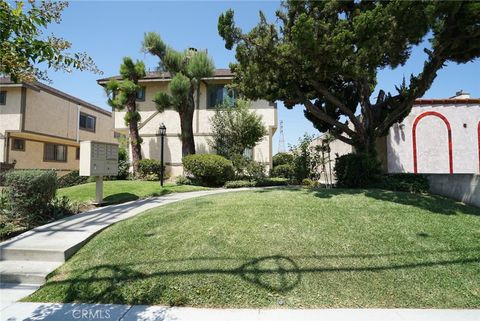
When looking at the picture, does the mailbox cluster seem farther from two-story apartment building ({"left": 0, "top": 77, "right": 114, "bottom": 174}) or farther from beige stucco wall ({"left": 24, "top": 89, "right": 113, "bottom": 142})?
beige stucco wall ({"left": 24, "top": 89, "right": 113, "bottom": 142})

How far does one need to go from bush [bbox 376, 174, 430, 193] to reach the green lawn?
7.43 metres

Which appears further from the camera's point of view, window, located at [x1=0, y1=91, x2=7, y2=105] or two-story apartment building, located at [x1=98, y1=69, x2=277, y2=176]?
window, located at [x1=0, y1=91, x2=7, y2=105]

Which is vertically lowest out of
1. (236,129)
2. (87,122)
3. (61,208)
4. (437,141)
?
Answer: (61,208)

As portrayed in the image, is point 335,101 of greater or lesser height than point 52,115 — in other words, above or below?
below

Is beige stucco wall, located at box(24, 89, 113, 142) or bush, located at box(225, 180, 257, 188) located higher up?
beige stucco wall, located at box(24, 89, 113, 142)

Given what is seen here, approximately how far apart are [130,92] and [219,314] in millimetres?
14016

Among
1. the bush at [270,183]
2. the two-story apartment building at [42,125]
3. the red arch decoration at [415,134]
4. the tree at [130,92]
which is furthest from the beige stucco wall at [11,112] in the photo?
the red arch decoration at [415,134]

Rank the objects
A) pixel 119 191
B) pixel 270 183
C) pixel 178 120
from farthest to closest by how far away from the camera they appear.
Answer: pixel 178 120 → pixel 270 183 → pixel 119 191

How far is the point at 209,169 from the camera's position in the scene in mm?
13586

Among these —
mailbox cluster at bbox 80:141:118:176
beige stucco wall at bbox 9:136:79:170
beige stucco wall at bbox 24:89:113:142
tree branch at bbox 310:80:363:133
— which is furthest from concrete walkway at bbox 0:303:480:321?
beige stucco wall at bbox 9:136:79:170

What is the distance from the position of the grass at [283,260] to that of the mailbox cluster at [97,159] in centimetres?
308

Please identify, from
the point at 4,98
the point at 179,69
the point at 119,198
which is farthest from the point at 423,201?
the point at 4,98

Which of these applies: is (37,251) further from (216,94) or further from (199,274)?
(216,94)

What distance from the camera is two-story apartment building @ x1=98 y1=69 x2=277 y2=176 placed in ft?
57.9
